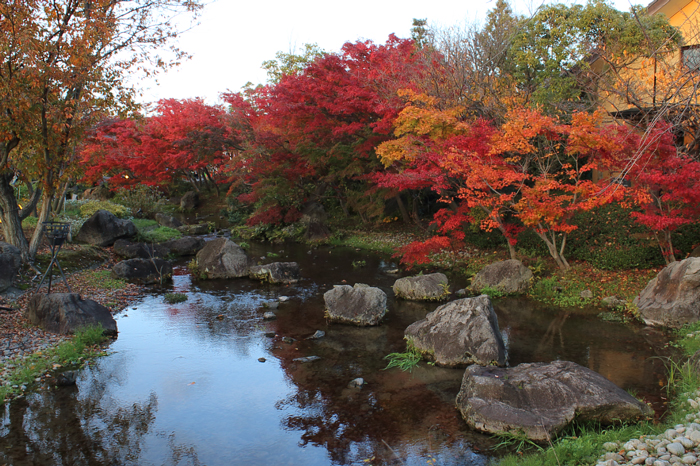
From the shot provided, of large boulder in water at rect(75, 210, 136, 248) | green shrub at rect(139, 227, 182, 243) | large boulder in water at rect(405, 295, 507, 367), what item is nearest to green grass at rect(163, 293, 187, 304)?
large boulder in water at rect(75, 210, 136, 248)

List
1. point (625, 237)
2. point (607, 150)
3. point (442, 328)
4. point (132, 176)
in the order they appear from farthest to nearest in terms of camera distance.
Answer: point (132, 176) → point (625, 237) → point (607, 150) → point (442, 328)

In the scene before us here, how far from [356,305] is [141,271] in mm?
7121

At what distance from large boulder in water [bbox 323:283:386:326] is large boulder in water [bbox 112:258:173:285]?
6.06 meters

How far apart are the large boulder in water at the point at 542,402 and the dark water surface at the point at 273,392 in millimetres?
284

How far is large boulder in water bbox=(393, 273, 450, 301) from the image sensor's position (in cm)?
1120

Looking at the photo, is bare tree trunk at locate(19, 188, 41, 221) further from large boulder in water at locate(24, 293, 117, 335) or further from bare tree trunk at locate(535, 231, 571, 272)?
bare tree trunk at locate(535, 231, 571, 272)

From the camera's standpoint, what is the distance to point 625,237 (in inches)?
441

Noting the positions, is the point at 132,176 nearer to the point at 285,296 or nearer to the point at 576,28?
the point at 285,296

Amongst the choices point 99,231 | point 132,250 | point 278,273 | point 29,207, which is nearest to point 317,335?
point 278,273

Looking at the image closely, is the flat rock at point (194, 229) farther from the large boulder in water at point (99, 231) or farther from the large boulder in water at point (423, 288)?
the large boulder in water at point (423, 288)

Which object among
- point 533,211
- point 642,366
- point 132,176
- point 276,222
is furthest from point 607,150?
point 132,176

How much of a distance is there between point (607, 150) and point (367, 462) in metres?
8.45

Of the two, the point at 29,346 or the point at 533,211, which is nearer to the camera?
the point at 29,346

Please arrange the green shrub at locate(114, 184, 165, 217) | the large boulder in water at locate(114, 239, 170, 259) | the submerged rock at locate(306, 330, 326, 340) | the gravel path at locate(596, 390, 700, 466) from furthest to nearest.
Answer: the green shrub at locate(114, 184, 165, 217) → the large boulder in water at locate(114, 239, 170, 259) → the submerged rock at locate(306, 330, 326, 340) → the gravel path at locate(596, 390, 700, 466)
